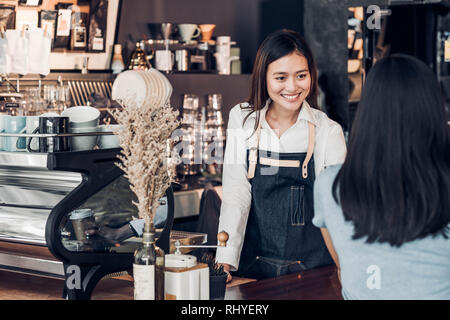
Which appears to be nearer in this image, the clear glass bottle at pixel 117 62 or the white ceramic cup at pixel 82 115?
the white ceramic cup at pixel 82 115

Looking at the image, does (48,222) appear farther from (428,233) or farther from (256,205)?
(428,233)

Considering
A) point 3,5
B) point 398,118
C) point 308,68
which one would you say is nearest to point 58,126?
point 308,68

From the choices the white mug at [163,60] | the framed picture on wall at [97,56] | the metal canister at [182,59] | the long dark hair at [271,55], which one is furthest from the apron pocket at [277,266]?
the metal canister at [182,59]

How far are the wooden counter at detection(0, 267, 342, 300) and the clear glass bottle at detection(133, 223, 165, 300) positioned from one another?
0.27m

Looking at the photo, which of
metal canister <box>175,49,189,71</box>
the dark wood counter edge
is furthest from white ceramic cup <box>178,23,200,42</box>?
the dark wood counter edge

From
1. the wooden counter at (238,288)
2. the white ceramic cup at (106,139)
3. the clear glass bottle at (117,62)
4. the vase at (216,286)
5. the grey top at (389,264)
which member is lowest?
the wooden counter at (238,288)

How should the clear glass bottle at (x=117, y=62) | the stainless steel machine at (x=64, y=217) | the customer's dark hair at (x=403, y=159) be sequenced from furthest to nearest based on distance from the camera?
the clear glass bottle at (x=117, y=62) < the stainless steel machine at (x=64, y=217) < the customer's dark hair at (x=403, y=159)

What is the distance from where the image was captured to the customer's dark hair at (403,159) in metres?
1.40

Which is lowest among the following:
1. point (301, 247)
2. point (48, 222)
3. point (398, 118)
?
point (301, 247)

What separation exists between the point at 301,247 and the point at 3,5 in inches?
105

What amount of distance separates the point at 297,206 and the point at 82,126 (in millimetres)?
792

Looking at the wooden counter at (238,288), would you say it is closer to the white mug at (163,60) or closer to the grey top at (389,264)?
the grey top at (389,264)

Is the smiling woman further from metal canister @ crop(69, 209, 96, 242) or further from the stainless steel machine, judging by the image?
metal canister @ crop(69, 209, 96, 242)

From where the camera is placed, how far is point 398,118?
4.59ft
